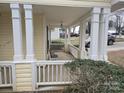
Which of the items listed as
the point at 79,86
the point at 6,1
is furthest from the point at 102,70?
the point at 6,1

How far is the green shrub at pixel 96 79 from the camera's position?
2801mm

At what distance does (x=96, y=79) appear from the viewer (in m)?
3.03

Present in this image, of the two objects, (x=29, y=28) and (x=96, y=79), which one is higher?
(x=29, y=28)

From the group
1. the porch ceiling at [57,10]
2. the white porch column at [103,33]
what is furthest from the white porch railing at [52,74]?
the porch ceiling at [57,10]

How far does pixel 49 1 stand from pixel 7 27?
248 cm

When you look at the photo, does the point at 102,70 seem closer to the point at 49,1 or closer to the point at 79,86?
the point at 79,86

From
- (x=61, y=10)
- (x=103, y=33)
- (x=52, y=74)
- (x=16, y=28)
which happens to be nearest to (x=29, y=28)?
(x=16, y=28)

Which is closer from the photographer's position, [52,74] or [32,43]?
[32,43]

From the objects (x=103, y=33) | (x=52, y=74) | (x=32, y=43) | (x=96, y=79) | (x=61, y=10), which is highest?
(x=61, y=10)

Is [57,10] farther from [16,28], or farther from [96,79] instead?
[96,79]

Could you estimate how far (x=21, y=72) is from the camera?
4457 millimetres

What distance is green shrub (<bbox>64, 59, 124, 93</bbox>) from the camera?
280 cm

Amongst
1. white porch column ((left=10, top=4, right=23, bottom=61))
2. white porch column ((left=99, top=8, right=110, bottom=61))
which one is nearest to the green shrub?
white porch column ((left=99, top=8, right=110, bottom=61))

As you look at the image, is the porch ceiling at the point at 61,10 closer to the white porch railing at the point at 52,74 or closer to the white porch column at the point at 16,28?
the white porch column at the point at 16,28
